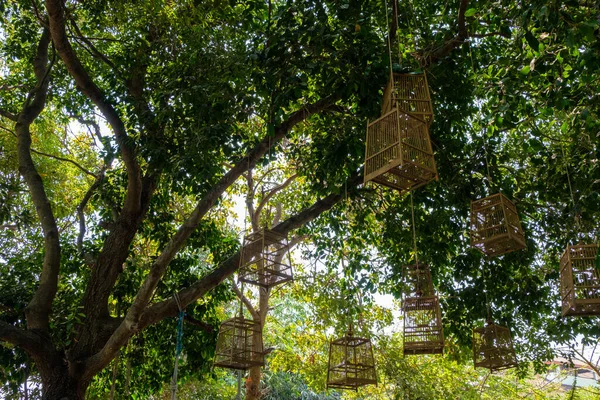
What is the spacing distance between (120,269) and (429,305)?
123 inches

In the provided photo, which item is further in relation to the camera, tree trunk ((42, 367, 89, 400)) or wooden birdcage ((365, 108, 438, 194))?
tree trunk ((42, 367, 89, 400))

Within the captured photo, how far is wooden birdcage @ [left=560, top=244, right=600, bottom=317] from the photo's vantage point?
3797 millimetres

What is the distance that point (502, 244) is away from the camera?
14.7 ft

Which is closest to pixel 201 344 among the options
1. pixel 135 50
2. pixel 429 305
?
pixel 429 305

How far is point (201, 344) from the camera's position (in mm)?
6418

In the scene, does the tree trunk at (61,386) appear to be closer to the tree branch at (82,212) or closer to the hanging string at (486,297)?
the tree branch at (82,212)

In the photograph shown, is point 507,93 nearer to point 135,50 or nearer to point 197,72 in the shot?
point 197,72

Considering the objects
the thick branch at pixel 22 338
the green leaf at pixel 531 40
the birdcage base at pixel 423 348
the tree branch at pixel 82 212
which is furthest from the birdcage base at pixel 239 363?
the green leaf at pixel 531 40

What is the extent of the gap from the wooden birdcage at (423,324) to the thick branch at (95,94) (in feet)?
9.75

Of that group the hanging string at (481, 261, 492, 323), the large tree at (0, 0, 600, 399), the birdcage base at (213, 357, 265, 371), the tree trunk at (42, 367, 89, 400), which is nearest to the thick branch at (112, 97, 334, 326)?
the large tree at (0, 0, 600, 399)

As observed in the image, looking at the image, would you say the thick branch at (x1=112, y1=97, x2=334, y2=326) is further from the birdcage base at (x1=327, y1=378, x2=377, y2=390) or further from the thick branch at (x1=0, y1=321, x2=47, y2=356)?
the birdcage base at (x1=327, y1=378, x2=377, y2=390)

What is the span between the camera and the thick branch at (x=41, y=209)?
5070 mm

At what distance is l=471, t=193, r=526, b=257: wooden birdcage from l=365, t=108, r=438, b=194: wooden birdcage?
3.19 feet

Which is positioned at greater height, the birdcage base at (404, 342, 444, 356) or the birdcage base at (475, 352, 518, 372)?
the birdcage base at (404, 342, 444, 356)
